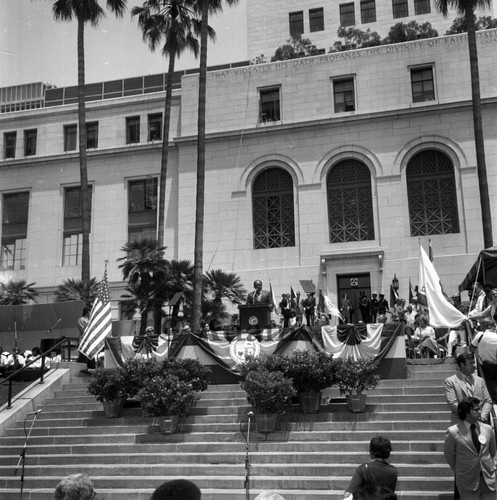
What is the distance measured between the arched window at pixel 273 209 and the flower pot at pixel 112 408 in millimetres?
18551

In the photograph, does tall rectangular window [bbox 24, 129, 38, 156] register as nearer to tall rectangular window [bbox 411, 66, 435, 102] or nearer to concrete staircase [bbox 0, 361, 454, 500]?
tall rectangular window [bbox 411, 66, 435, 102]

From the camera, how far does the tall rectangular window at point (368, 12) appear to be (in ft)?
149

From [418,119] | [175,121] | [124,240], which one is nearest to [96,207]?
[124,240]

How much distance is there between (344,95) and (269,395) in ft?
78.3

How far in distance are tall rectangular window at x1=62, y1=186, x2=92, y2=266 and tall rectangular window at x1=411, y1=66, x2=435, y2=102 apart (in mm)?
18769

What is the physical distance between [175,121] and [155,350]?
68.5ft

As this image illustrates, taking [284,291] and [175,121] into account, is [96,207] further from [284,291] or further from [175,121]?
[284,291]

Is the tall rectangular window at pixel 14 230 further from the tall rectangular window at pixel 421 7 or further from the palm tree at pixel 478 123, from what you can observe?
the tall rectangular window at pixel 421 7

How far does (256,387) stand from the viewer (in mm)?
14234

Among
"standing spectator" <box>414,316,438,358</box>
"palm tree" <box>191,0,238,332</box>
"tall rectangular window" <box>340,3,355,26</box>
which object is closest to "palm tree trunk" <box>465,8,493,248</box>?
"standing spectator" <box>414,316,438,358</box>

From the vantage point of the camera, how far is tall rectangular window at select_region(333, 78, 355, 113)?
34594 mm

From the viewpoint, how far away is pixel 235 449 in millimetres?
13758

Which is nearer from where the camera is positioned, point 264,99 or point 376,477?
point 376,477

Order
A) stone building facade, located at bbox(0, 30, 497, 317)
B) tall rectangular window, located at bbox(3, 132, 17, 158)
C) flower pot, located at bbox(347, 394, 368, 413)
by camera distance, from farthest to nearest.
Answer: tall rectangular window, located at bbox(3, 132, 17, 158) → stone building facade, located at bbox(0, 30, 497, 317) → flower pot, located at bbox(347, 394, 368, 413)
